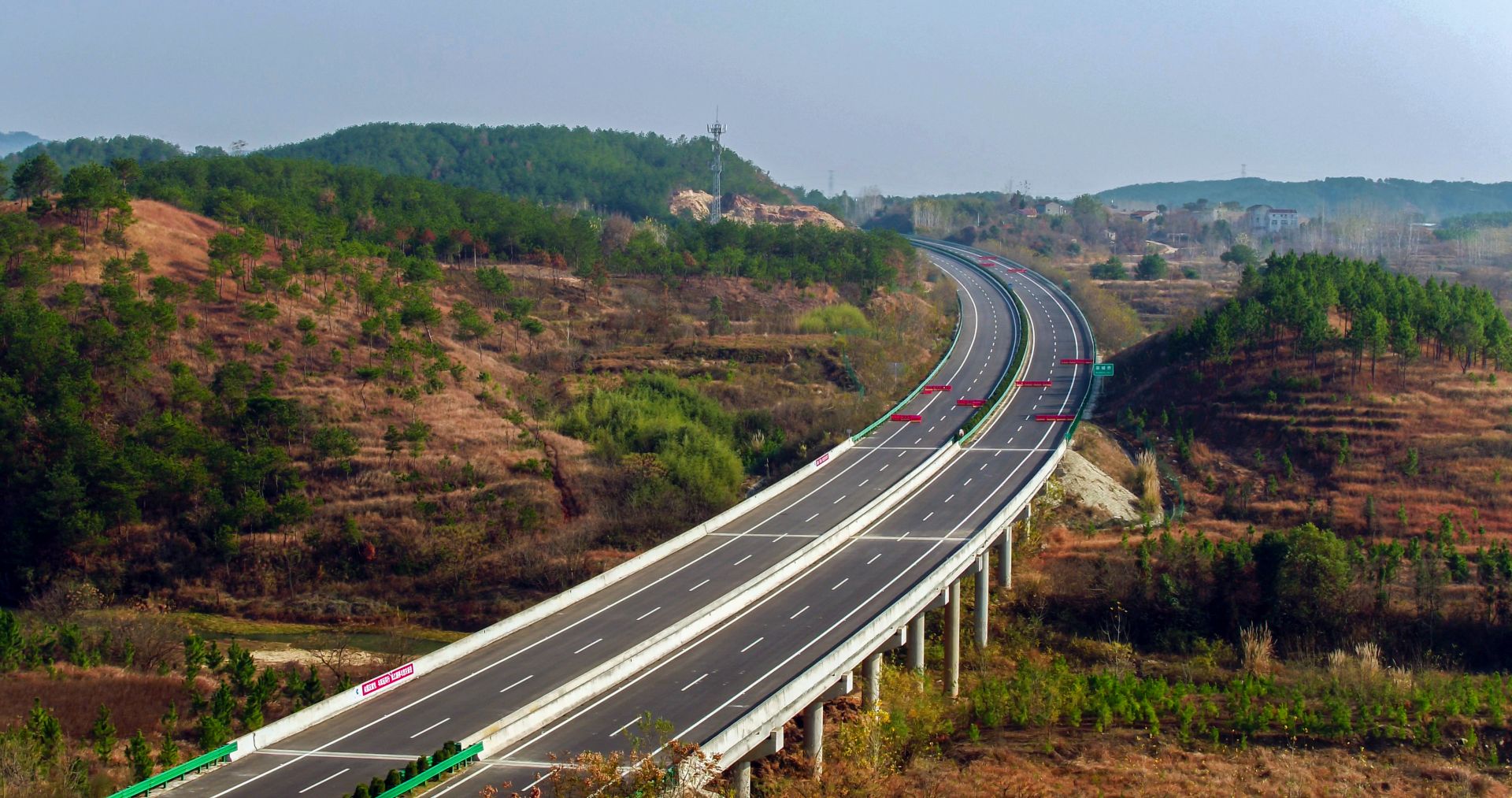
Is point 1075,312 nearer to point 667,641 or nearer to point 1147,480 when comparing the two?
point 1147,480

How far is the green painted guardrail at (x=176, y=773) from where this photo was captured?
77.3ft

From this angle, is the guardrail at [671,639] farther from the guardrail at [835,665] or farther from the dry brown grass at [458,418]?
the dry brown grass at [458,418]

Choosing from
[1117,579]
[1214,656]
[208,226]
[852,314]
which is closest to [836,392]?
[852,314]

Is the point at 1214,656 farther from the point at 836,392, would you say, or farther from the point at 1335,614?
the point at 836,392

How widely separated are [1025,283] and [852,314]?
3238cm

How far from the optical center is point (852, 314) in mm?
88125

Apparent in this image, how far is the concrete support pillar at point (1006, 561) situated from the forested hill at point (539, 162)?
372ft

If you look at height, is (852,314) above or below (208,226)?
below

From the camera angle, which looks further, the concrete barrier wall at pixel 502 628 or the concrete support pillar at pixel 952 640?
the concrete support pillar at pixel 952 640

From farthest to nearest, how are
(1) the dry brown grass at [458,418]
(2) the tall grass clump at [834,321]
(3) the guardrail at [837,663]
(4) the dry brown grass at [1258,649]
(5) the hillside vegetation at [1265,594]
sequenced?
(2) the tall grass clump at [834,321]
(1) the dry brown grass at [458,418]
(4) the dry brown grass at [1258,649]
(5) the hillside vegetation at [1265,594]
(3) the guardrail at [837,663]

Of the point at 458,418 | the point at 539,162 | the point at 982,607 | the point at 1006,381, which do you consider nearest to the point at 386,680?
the point at 982,607

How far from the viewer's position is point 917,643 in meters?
37.3

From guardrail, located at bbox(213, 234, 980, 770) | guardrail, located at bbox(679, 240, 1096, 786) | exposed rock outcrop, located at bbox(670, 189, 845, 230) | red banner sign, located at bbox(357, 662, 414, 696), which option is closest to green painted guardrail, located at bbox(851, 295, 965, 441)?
guardrail, located at bbox(213, 234, 980, 770)

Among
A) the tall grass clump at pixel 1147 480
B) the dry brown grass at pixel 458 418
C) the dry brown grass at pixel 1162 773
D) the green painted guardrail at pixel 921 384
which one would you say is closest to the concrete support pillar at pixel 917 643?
the dry brown grass at pixel 1162 773
